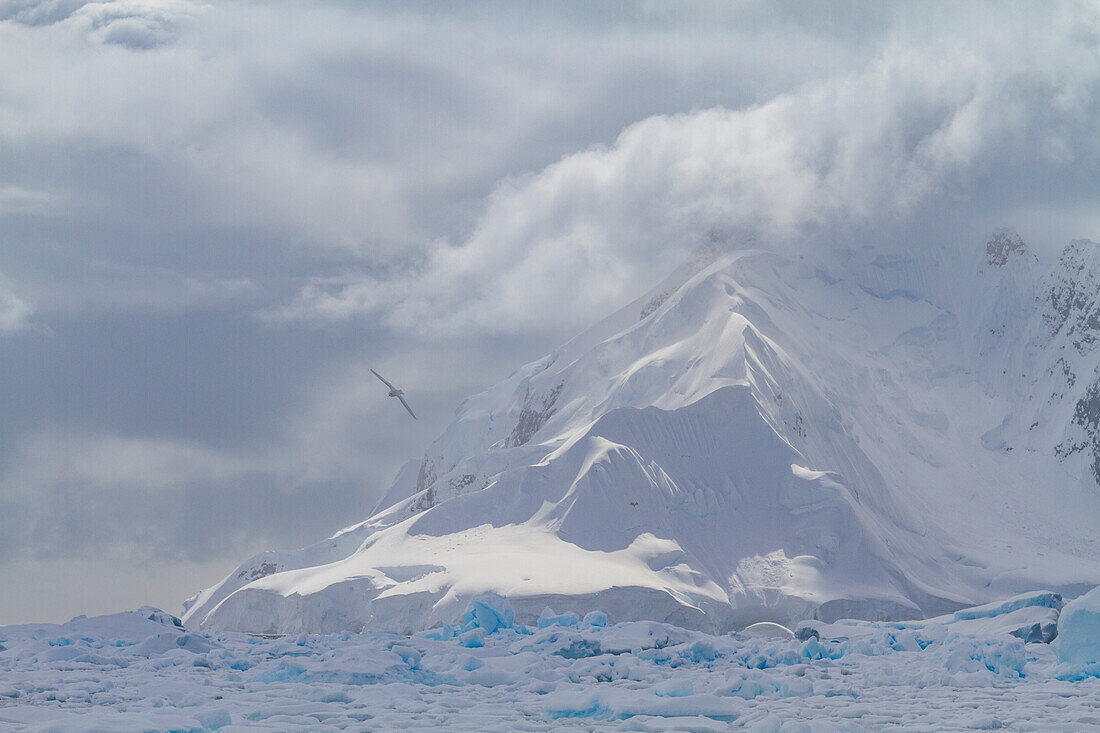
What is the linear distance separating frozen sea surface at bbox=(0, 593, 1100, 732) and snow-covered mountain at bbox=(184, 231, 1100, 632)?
42086 mm

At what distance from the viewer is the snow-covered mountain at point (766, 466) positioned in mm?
84625

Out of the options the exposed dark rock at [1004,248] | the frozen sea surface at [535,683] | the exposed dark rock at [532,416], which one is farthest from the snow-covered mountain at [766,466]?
the frozen sea surface at [535,683]

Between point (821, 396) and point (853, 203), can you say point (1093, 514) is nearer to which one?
point (821, 396)

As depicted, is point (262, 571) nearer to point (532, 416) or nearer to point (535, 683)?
point (532, 416)

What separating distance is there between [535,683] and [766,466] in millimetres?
79837

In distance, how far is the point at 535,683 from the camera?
22.7 meters

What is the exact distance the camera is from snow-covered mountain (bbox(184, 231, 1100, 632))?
84.6m

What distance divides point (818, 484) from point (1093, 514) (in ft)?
145

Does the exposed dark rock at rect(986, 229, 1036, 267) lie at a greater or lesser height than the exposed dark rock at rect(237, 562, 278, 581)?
greater

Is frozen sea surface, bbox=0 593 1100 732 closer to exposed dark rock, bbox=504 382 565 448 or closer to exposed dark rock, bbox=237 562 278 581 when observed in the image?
exposed dark rock, bbox=237 562 278 581

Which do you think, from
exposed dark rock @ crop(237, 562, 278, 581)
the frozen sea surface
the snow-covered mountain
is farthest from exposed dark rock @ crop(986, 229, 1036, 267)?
the frozen sea surface

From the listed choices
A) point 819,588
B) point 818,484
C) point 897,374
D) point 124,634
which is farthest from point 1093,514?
point 124,634

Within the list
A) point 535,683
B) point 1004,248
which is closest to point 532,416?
point 1004,248

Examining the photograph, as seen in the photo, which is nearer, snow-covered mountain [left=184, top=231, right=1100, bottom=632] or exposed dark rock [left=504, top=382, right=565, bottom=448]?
snow-covered mountain [left=184, top=231, right=1100, bottom=632]
